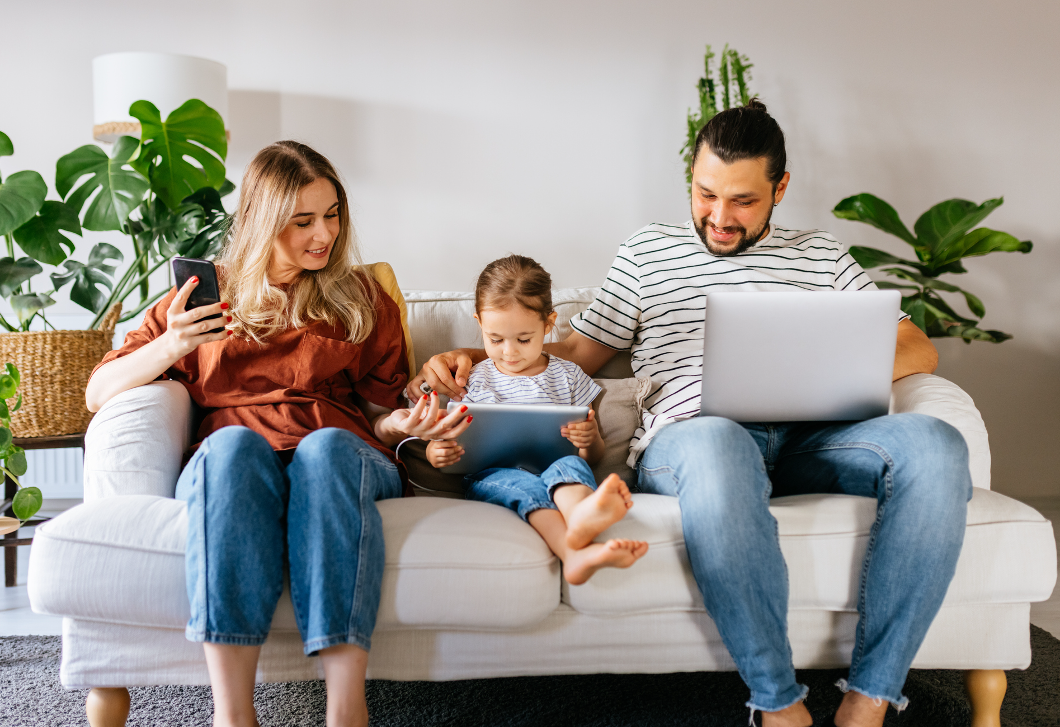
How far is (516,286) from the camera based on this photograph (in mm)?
1402

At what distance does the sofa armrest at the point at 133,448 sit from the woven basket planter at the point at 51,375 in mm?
719

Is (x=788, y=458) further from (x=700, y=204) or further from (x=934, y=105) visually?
(x=934, y=105)

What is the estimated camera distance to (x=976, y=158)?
2646mm

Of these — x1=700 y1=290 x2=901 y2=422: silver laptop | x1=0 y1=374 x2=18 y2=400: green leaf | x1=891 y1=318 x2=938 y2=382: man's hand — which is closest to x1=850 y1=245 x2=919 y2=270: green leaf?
x1=891 y1=318 x2=938 y2=382: man's hand

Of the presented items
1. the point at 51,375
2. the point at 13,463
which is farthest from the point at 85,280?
the point at 13,463

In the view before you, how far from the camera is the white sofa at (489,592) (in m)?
1.06

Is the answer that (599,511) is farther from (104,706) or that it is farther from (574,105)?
(574,105)

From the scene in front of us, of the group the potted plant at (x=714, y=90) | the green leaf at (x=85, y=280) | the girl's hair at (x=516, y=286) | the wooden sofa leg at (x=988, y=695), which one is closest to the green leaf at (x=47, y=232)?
the green leaf at (x=85, y=280)

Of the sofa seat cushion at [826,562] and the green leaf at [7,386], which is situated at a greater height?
the green leaf at [7,386]

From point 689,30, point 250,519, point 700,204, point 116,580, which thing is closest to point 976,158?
point 689,30

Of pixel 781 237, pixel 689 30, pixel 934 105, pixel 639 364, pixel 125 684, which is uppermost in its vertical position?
pixel 689 30

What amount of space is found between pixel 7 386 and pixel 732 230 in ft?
4.99

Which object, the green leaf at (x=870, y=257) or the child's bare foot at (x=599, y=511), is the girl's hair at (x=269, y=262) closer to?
the child's bare foot at (x=599, y=511)

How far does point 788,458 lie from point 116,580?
3.62ft
